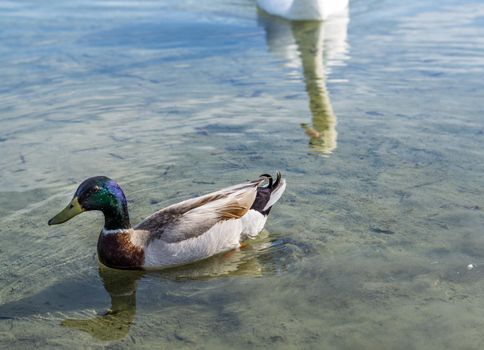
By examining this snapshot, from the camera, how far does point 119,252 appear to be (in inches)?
272

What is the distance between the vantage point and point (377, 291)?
20.7 feet

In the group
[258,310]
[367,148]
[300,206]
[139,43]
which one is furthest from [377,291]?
[139,43]

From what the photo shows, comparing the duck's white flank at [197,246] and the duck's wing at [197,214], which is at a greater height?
the duck's wing at [197,214]

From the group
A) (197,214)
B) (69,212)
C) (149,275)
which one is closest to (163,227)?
(197,214)

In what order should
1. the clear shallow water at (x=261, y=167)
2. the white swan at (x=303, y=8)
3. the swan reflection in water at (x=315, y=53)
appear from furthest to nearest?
1. the white swan at (x=303, y=8)
2. the swan reflection in water at (x=315, y=53)
3. the clear shallow water at (x=261, y=167)

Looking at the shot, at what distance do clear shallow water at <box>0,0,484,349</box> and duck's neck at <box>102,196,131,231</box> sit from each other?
368mm

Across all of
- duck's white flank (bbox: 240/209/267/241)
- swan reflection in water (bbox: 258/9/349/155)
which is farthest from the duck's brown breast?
swan reflection in water (bbox: 258/9/349/155)

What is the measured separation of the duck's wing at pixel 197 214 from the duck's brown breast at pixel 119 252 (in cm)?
19

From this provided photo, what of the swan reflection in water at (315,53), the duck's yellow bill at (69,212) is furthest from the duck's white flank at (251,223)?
the swan reflection in water at (315,53)

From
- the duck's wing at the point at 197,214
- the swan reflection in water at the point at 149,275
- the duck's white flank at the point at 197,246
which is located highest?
the duck's wing at the point at 197,214

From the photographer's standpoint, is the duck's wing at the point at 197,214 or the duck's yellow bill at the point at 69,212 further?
the duck's wing at the point at 197,214

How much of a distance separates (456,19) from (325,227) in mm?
8798

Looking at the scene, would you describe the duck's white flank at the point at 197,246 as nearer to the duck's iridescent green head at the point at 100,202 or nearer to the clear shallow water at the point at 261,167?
the clear shallow water at the point at 261,167

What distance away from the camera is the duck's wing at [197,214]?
700cm
